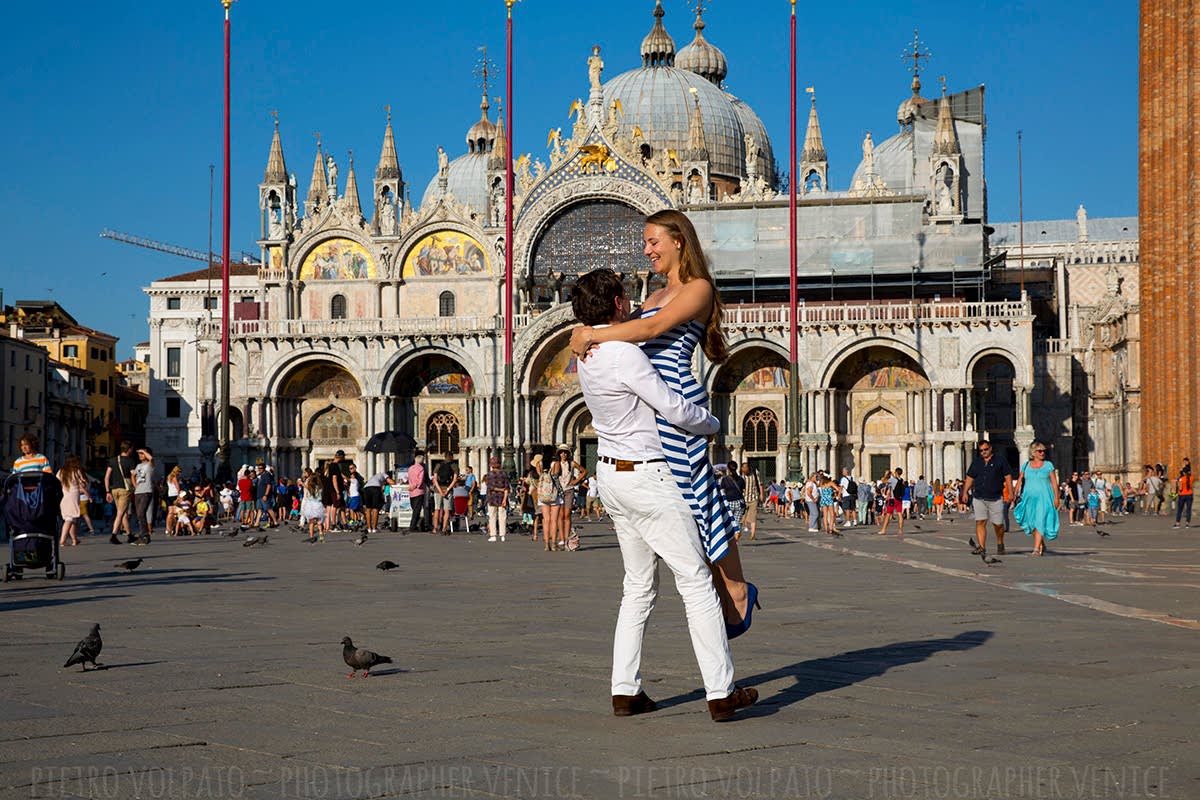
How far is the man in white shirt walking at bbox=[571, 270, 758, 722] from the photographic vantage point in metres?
6.23

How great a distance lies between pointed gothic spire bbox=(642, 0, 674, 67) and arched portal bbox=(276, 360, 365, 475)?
80.3ft

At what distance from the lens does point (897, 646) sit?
8.57 metres

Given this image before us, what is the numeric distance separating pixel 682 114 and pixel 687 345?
198 feet

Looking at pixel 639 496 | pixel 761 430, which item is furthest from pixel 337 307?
pixel 639 496

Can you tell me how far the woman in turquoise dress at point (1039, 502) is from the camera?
60.1ft

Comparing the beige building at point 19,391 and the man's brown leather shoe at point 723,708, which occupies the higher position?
the beige building at point 19,391

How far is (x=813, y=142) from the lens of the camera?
6562cm

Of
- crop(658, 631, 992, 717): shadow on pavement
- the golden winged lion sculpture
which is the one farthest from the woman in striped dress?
the golden winged lion sculpture

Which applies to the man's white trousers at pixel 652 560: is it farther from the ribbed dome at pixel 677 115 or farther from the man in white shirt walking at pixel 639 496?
the ribbed dome at pixel 677 115

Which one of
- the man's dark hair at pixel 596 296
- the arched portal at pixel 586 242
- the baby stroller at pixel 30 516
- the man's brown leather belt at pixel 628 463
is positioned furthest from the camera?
the arched portal at pixel 586 242

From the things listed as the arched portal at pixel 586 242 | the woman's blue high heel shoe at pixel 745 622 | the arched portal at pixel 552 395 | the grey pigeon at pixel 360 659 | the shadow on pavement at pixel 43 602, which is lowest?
the shadow on pavement at pixel 43 602

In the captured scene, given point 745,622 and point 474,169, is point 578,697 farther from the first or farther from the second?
point 474,169

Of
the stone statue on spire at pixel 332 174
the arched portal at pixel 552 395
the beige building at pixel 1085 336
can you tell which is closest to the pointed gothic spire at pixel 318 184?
the stone statue on spire at pixel 332 174

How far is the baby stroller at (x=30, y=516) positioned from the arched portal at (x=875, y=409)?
38132 millimetres
